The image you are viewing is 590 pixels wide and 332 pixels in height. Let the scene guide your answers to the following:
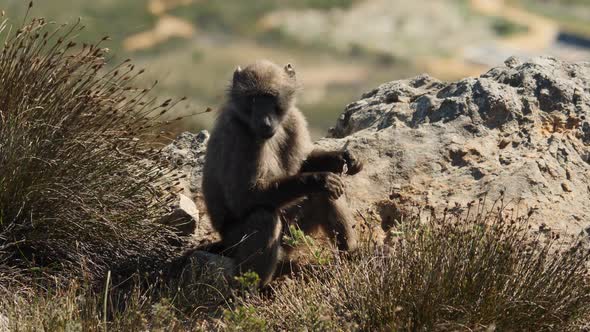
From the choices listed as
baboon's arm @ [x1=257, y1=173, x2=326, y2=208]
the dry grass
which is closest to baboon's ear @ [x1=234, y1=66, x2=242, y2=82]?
the dry grass

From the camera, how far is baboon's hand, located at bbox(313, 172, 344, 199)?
5.88 metres

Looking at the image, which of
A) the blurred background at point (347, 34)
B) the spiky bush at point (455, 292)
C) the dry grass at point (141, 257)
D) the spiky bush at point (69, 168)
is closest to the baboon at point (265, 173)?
the dry grass at point (141, 257)

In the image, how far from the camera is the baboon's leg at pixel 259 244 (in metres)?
5.86

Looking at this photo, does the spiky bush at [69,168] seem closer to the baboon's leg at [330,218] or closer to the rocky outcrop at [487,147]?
the rocky outcrop at [487,147]

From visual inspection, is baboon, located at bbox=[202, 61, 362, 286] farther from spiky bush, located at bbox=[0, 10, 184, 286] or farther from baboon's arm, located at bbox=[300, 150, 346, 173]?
spiky bush, located at bbox=[0, 10, 184, 286]

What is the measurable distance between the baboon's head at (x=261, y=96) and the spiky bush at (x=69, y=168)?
1.89ft

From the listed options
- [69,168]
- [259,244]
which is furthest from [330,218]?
[69,168]

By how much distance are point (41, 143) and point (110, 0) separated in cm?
5667

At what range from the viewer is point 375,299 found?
15.5ft

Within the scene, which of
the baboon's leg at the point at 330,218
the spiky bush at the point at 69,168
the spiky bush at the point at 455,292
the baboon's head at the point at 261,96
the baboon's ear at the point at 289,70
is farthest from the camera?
the baboon's ear at the point at 289,70

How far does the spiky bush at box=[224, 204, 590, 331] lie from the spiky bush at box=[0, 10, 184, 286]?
1455mm

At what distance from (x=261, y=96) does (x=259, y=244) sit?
3.52 ft

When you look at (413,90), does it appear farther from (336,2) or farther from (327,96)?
(336,2)

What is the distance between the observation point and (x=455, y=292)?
15.3 ft
